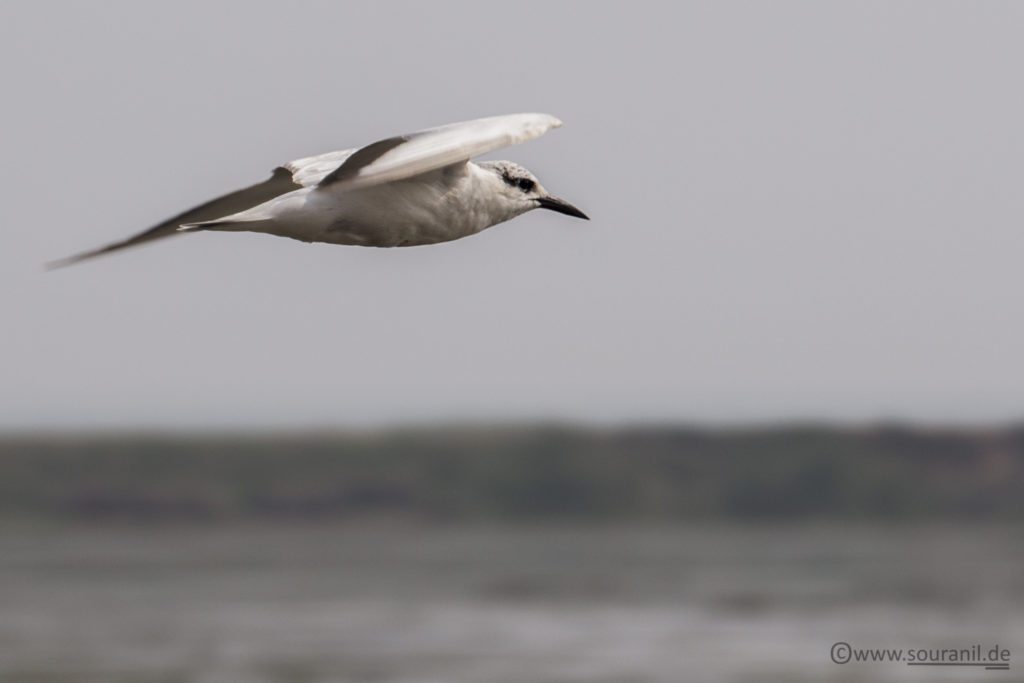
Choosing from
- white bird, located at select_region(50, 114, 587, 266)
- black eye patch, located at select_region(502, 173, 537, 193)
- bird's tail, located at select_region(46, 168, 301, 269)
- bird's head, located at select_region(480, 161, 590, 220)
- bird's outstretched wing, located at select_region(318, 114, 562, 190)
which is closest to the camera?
bird's outstretched wing, located at select_region(318, 114, 562, 190)

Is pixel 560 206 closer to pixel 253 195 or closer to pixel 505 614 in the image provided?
pixel 253 195

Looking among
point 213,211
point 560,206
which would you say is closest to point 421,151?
point 213,211

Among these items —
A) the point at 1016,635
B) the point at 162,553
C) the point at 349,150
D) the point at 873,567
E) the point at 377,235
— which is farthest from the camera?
the point at 162,553

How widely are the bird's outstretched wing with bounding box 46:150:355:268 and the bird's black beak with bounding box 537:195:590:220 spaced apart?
170 cm

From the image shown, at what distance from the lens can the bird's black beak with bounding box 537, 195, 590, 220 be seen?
40.1 feet

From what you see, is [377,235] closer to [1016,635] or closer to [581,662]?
[581,662]

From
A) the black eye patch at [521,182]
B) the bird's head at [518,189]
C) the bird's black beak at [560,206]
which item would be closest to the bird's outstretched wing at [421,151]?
the bird's head at [518,189]

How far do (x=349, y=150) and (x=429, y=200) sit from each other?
1.86 m

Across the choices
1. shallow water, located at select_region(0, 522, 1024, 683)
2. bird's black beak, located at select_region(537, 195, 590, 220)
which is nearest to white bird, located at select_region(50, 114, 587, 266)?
bird's black beak, located at select_region(537, 195, 590, 220)

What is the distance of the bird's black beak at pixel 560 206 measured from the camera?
12227 millimetres

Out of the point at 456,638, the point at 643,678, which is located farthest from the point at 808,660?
the point at 456,638

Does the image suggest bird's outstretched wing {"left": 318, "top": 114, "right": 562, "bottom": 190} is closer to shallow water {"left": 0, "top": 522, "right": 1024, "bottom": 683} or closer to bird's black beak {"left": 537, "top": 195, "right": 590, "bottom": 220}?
bird's black beak {"left": 537, "top": 195, "right": 590, "bottom": 220}

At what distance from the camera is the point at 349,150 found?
12227 mm

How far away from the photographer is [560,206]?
12.5 meters
